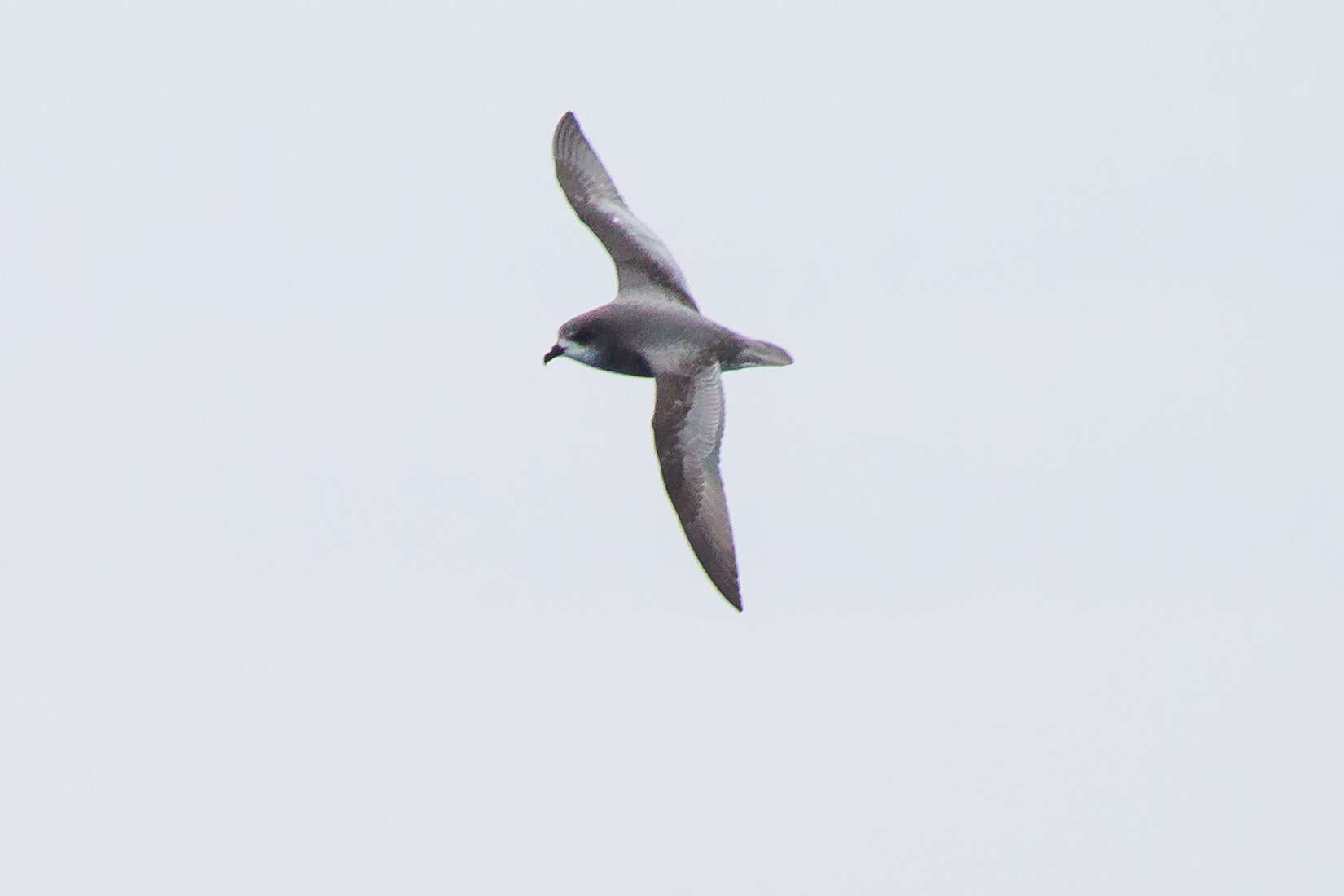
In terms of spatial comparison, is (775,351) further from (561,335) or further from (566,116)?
(566,116)

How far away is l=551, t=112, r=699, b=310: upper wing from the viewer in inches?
1129

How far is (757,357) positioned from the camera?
88.1 ft

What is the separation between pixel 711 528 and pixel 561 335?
2.71 metres

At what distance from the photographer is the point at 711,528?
83.6ft

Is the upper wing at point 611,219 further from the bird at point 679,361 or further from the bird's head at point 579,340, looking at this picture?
the bird's head at point 579,340

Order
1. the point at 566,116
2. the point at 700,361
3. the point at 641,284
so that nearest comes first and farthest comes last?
1. the point at 700,361
2. the point at 641,284
3. the point at 566,116

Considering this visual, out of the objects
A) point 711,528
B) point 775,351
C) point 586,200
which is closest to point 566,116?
point 586,200

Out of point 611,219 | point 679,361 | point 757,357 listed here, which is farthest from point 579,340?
point 611,219

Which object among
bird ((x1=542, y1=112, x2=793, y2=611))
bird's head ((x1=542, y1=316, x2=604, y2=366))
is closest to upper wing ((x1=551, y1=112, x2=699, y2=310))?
bird ((x1=542, y1=112, x2=793, y2=611))

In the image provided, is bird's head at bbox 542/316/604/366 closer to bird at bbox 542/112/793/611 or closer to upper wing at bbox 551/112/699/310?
bird at bbox 542/112/793/611

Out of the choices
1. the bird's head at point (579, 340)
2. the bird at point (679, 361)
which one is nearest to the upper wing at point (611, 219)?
the bird at point (679, 361)

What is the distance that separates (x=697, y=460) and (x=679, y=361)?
1233 millimetres

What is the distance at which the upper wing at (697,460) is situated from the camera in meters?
25.3

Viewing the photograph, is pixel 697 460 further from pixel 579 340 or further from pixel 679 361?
pixel 579 340
